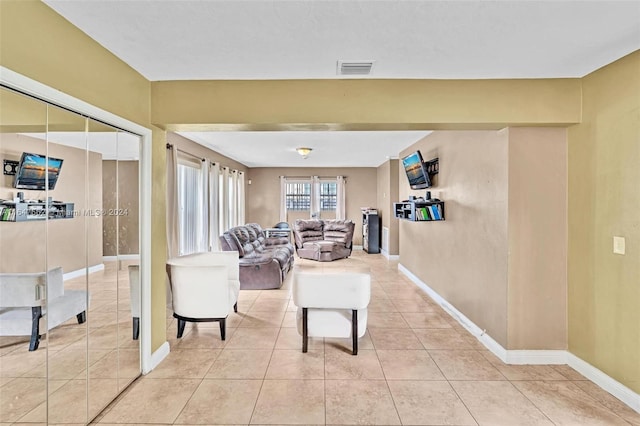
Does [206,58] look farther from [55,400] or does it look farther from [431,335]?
[431,335]

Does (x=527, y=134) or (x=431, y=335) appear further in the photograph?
(x=431, y=335)

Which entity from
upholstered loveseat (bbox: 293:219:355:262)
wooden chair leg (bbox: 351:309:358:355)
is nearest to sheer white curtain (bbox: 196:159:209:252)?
upholstered loveseat (bbox: 293:219:355:262)

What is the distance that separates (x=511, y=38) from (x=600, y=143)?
1.27m

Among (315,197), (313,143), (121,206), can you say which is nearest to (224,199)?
(313,143)

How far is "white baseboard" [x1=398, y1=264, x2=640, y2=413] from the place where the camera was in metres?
2.32

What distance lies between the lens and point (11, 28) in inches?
58.9

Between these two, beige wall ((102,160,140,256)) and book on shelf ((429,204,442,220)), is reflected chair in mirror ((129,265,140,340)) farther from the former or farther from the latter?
book on shelf ((429,204,442,220))

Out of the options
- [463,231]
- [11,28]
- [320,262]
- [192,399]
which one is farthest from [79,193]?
[320,262]

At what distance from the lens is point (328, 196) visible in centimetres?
1010

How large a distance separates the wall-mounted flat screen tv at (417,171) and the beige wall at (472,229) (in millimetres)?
180

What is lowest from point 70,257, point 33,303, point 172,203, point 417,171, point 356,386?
point 356,386

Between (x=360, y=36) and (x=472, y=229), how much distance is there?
8.15ft

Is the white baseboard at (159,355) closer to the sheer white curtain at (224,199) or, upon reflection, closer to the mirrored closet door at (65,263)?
the mirrored closet door at (65,263)

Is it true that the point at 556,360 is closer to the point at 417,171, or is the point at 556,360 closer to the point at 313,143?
the point at 417,171
